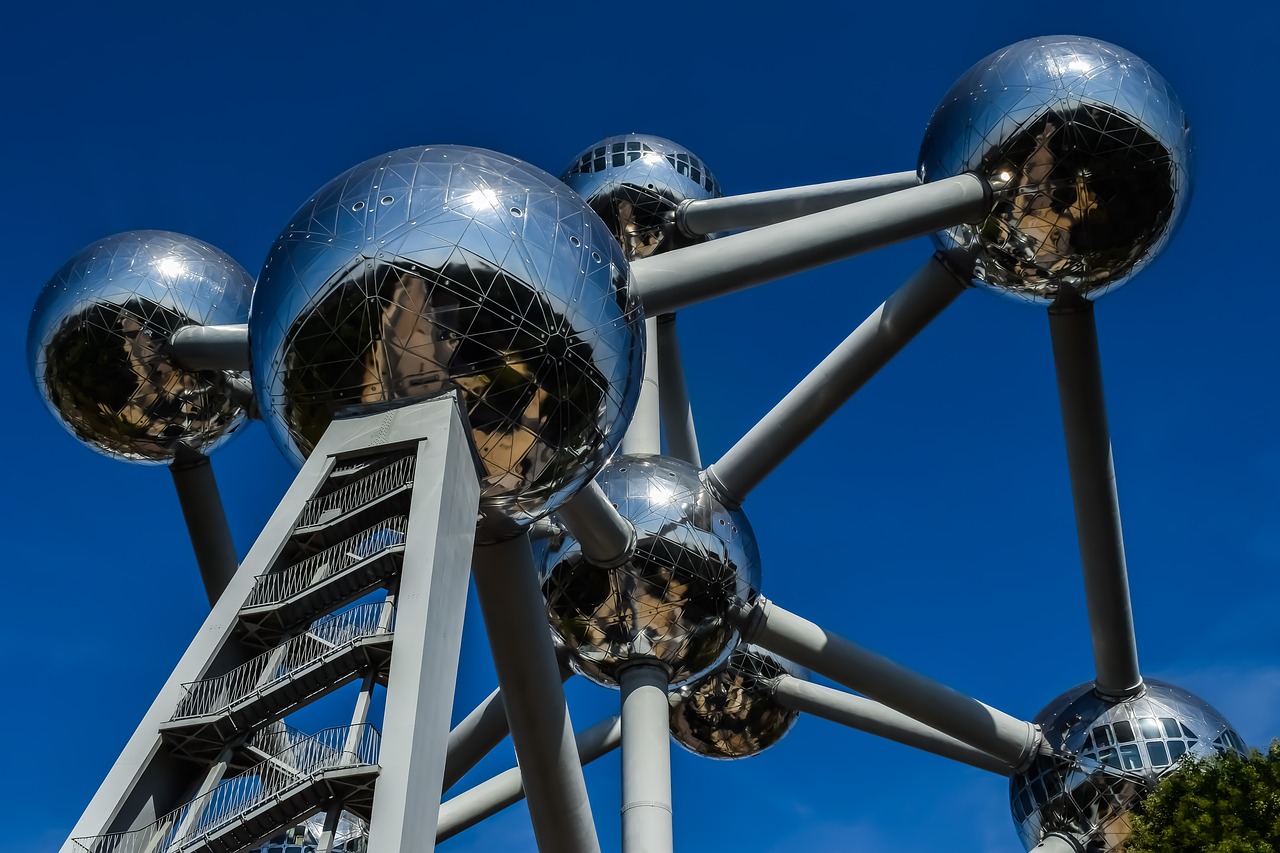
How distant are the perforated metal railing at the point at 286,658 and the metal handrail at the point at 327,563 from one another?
0.92ft

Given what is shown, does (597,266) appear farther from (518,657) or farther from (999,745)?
(999,745)

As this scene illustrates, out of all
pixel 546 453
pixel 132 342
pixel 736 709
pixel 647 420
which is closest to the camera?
pixel 546 453

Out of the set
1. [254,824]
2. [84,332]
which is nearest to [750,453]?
[84,332]

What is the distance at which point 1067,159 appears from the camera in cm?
1351

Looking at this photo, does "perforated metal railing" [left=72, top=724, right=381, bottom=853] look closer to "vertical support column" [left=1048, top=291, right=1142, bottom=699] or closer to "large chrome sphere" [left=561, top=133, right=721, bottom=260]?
"vertical support column" [left=1048, top=291, right=1142, bottom=699]

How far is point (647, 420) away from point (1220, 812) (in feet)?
25.0

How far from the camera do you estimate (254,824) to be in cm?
762

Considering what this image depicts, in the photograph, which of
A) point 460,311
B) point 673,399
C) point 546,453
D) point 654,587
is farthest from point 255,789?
point 673,399

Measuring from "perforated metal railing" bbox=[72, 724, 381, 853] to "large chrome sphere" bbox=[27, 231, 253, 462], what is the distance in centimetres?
726

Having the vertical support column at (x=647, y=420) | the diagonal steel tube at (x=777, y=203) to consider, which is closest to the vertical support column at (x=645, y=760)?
the vertical support column at (x=647, y=420)

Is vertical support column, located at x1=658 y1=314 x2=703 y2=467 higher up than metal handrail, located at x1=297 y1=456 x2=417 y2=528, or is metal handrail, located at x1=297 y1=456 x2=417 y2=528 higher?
vertical support column, located at x1=658 y1=314 x2=703 y2=467

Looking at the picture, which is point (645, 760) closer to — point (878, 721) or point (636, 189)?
point (878, 721)

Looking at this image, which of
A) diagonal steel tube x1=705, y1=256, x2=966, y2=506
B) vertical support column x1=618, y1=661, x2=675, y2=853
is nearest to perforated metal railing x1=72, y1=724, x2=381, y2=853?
vertical support column x1=618, y1=661, x2=675, y2=853

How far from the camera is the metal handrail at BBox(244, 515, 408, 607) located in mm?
8555
